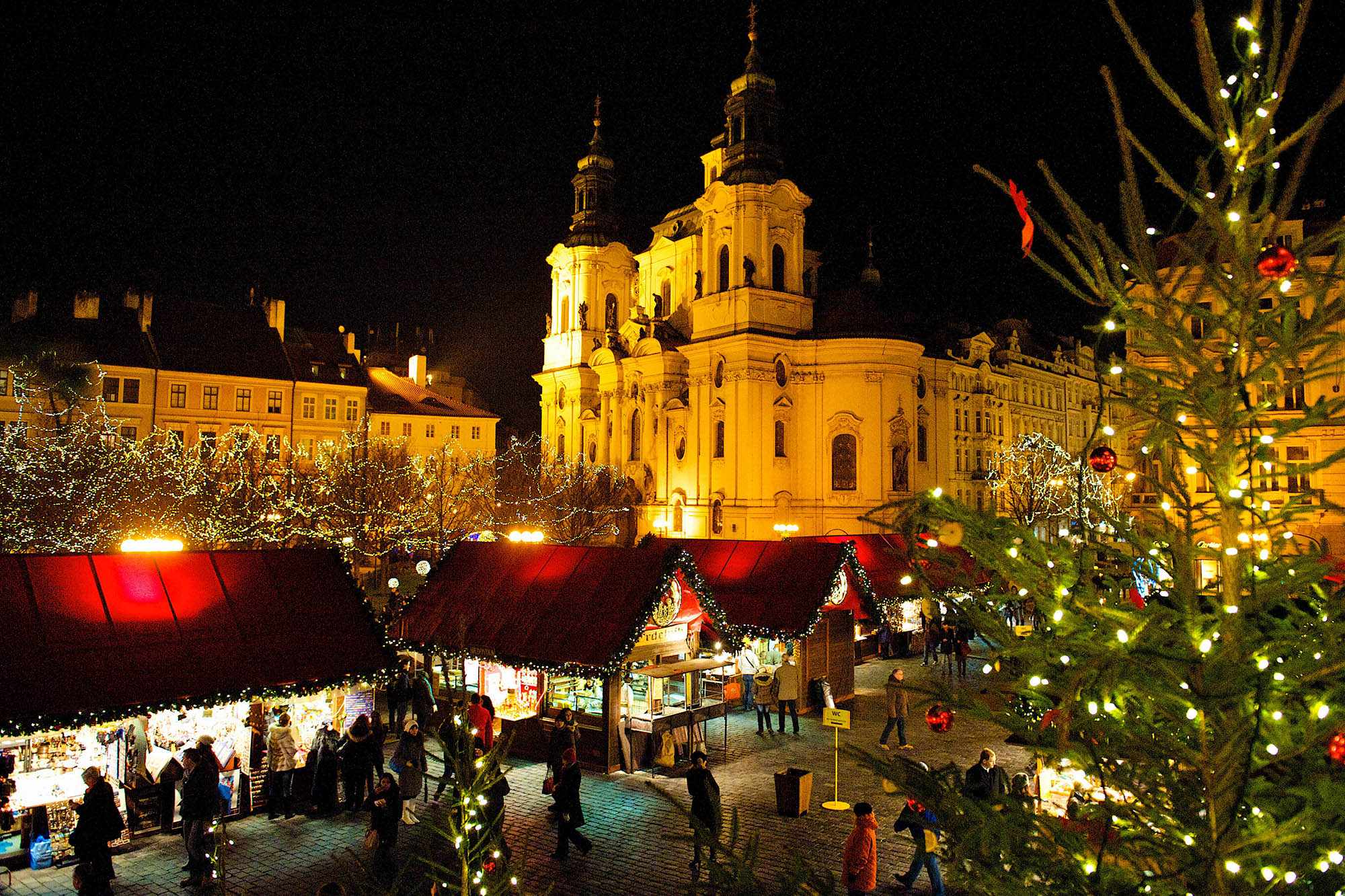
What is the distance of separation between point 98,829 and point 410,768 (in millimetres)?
3415

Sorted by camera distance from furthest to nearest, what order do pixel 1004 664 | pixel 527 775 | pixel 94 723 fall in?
pixel 527 775 → pixel 94 723 → pixel 1004 664

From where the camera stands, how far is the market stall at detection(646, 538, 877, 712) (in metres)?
16.2

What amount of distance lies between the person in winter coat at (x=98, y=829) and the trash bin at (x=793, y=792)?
7907 millimetres

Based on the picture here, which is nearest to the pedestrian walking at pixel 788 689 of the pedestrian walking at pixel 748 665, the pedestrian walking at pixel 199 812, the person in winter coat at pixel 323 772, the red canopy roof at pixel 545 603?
the pedestrian walking at pixel 748 665

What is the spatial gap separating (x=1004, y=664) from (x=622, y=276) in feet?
175

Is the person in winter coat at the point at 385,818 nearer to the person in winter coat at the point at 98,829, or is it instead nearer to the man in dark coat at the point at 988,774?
the person in winter coat at the point at 98,829

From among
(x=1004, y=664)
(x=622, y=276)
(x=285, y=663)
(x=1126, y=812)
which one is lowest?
(x=285, y=663)

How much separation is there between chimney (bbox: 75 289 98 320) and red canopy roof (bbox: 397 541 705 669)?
40943 millimetres

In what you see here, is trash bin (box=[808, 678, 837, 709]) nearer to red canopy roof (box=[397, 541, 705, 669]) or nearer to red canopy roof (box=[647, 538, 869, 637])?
red canopy roof (box=[647, 538, 869, 637])

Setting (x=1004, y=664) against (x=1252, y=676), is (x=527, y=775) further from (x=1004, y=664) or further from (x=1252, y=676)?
(x=1252, y=676)

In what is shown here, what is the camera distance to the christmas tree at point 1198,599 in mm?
2811

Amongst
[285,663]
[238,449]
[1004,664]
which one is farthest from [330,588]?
[238,449]

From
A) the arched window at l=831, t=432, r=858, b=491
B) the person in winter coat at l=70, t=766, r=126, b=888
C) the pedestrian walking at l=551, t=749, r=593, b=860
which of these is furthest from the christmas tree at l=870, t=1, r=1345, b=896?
the arched window at l=831, t=432, r=858, b=491

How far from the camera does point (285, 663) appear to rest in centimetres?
1078
